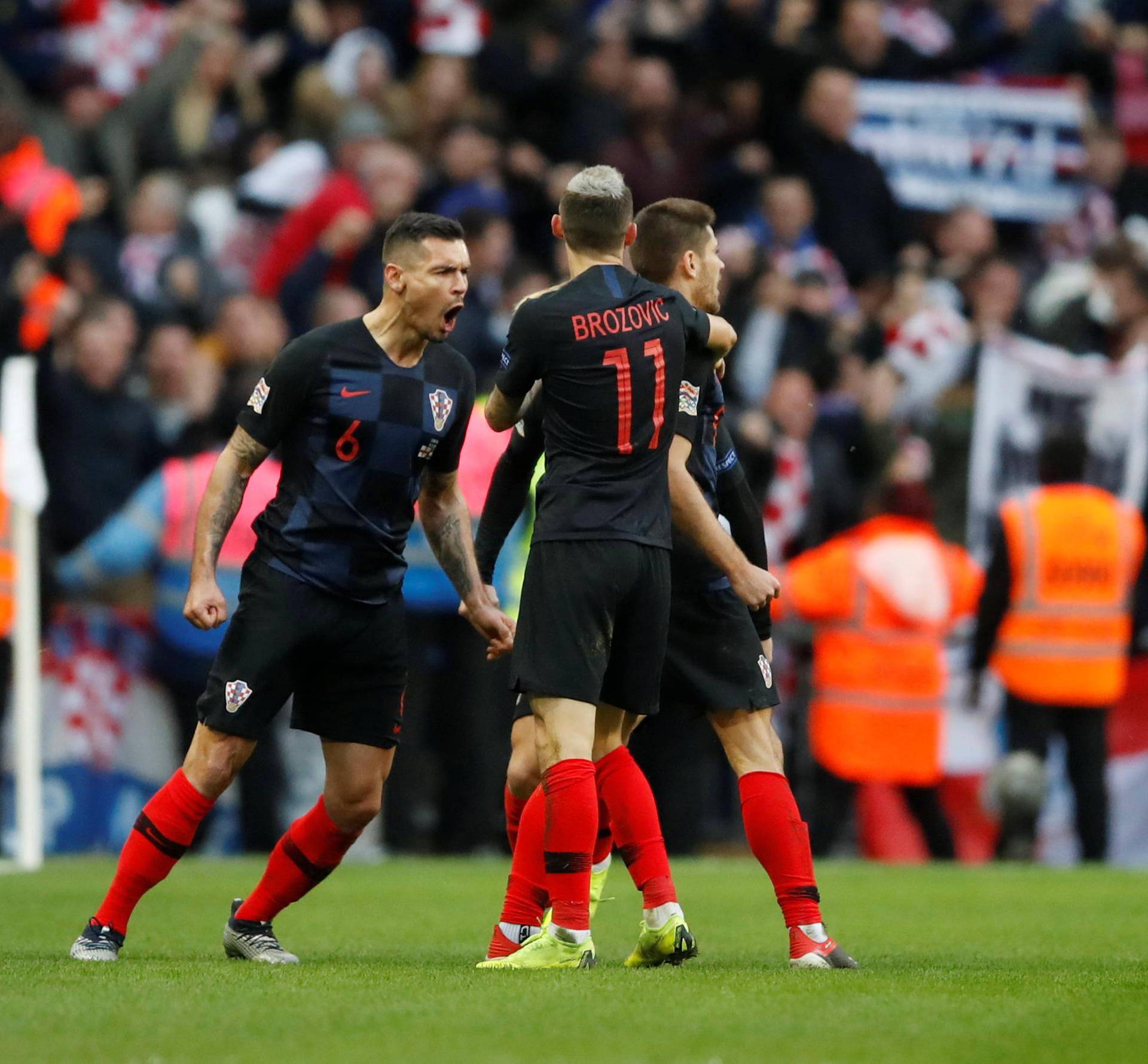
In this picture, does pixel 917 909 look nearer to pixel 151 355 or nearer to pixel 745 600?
pixel 745 600

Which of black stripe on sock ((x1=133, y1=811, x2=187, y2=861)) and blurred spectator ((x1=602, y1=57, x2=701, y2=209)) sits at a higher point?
blurred spectator ((x1=602, y1=57, x2=701, y2=209))

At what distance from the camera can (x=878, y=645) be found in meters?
11.8

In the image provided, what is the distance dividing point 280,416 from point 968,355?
25.3 ft

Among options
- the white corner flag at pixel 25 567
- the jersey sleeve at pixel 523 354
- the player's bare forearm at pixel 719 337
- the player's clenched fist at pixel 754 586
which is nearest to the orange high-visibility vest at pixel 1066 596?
the white corner flag at pixel 25 567

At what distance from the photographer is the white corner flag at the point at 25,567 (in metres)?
10.4

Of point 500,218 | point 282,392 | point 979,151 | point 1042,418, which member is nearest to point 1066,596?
point 1042,418

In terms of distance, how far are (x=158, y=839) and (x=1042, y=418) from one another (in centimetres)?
745

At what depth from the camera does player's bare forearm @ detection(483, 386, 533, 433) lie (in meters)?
6.20

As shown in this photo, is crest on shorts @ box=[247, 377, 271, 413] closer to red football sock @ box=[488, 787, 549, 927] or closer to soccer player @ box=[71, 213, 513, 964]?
soccer player @ box=[71, 213, 513, 964]

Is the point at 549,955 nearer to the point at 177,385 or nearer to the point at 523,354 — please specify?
the point at 523,354

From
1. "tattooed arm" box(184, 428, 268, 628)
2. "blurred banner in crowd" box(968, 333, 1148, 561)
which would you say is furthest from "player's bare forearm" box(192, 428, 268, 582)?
"blurred banner in crowd" box(968, 333, 1148, 561)

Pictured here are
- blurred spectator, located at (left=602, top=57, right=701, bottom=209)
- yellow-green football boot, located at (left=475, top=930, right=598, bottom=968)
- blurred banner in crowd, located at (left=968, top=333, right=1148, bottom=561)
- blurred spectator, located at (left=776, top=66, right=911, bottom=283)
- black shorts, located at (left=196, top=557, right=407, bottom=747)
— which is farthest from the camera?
blurred spectator, located at (left=776, top=66, right=911, bottom=283)

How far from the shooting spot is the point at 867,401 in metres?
12.6

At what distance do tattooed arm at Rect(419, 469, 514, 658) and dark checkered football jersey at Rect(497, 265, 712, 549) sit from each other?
541mm
